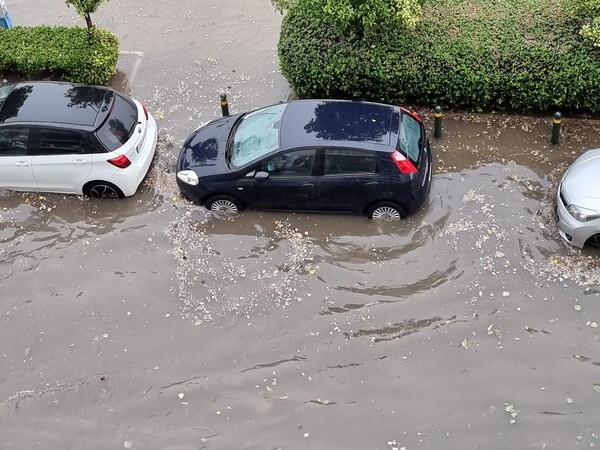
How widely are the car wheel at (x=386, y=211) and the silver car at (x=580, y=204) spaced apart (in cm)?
233

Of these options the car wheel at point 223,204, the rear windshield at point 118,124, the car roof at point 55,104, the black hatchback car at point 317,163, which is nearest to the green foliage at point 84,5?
the car roof at point 55,104

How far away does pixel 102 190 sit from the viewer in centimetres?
1066

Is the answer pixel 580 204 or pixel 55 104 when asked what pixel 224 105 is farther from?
pixel 580 204

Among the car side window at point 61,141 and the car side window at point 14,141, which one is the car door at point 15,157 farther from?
the car side window at point 61,141

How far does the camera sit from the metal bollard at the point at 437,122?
35.8 ft

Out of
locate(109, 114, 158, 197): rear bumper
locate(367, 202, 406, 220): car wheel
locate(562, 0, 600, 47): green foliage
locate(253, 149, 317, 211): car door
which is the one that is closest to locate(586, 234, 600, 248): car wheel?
locate(367, 202, 406, 220): car wheel

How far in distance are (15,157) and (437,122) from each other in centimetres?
709

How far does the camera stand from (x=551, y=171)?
10617mm

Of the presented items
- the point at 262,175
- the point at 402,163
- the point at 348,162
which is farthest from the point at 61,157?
the point at 402,163

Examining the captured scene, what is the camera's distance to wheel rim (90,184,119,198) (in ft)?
34.7

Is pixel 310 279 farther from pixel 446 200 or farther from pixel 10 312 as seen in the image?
pixel 10 312

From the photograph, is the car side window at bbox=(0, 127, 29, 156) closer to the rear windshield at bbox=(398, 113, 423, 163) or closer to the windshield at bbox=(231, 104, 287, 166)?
the windshield at bbox=(231, 104, 287, 166)

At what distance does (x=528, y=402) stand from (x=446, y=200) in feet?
11.7

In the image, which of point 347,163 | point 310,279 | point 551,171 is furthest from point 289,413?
point 551,171
